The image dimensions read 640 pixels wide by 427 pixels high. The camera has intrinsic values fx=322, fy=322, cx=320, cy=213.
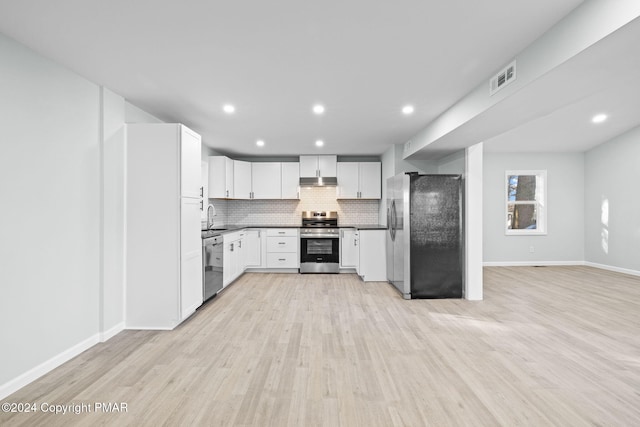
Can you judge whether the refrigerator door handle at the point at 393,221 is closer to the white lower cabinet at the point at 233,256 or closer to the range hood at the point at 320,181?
the range hood at the point at 320,181

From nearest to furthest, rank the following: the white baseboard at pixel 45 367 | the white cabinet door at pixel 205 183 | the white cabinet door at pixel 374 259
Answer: the white baseboard at pixel 45 367 < the white cabinet door at pixel 374 259 < the white cabinet door at pixel 205 183

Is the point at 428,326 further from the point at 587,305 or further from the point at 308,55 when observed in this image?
the point at 308,55

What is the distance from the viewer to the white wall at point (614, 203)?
5.94 m

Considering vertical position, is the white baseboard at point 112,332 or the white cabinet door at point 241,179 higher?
the white cabinet door at point 241,179

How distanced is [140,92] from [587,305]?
5.88 metres

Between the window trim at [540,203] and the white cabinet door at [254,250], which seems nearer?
the white cabinet door at [254,250]

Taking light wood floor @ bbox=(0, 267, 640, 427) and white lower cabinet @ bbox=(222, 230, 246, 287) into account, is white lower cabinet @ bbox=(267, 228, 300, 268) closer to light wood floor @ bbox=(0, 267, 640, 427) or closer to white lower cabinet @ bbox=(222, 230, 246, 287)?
white lower cabinet @ bbox=(222, 230, 246, 287)

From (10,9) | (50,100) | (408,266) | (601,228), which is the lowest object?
(408,266)

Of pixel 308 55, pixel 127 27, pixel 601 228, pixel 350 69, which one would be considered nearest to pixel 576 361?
pixel 350 69

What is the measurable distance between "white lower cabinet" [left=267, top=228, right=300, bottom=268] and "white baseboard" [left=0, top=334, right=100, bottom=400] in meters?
3.55

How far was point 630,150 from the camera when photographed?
5.99 meters

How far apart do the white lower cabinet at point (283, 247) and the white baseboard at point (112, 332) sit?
3.22 meters

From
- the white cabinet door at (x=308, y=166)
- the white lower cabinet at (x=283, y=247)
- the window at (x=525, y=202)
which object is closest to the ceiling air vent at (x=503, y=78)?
the white cabinet door at (x=308, y=166)

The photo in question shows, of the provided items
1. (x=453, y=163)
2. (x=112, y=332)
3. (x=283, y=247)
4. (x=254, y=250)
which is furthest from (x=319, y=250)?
(x=112, y=332)
